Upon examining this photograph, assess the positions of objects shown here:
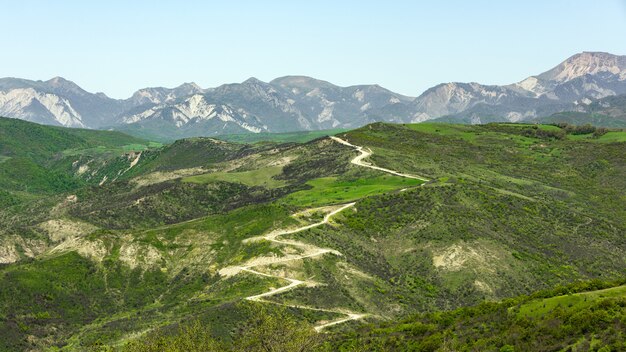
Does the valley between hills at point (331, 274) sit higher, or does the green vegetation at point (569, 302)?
the green vegetation at point (569, 302)

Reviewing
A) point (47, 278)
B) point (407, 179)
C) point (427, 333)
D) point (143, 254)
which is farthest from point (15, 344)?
point (407, 179)

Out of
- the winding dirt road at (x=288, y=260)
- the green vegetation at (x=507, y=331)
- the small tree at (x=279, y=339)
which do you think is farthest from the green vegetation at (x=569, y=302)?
the winding dirt road at (x=288, y=260)

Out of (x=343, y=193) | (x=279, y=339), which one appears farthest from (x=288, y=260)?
(x=343, y=193)

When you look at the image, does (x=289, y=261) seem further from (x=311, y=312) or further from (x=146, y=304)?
(x=146, y=304)

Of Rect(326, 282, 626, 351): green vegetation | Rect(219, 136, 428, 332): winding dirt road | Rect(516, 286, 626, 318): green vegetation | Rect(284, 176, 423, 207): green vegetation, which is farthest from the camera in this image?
Rect(284, 176, 423, 207): green vegetation

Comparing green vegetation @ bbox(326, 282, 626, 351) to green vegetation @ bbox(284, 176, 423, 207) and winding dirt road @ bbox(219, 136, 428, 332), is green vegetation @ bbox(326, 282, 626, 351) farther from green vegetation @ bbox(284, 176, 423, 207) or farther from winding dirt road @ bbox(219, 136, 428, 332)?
green vegetation @ bbox(284, 176, 423, 207)

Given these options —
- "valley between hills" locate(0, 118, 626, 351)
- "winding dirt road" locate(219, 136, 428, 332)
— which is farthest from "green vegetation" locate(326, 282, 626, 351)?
"winding dirt road" locate(219, 136, 428, 332)

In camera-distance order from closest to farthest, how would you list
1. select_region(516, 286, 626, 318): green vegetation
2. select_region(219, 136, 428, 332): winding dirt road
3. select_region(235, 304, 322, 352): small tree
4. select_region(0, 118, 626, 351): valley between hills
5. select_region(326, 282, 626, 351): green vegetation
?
select_region(326, 282, 626, 351): green vegetation
select_region(516, 286, 626, 318): green vegetation
select_region(235, 304, 322, 352): small tree
select_region(0, 118, 626, 351): valley between hills
select_region(219, 136, 428, 332): winding dirt road

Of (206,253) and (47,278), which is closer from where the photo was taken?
(47,278)

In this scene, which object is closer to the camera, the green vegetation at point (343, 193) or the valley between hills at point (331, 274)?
the valley between hills at point (331, 274)

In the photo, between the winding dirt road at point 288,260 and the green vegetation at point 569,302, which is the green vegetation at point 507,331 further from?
the winding dirt road at point 288,260

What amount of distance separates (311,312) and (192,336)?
1279 inches

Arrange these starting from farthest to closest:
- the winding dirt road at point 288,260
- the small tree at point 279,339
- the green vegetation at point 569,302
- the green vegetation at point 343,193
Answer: the green vegetation at point 343,193 → the winding dirt road at point 288,260 → the small tree at point 279,339 → the green vegetation at point 569,302

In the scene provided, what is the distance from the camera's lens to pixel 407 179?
199 meters
